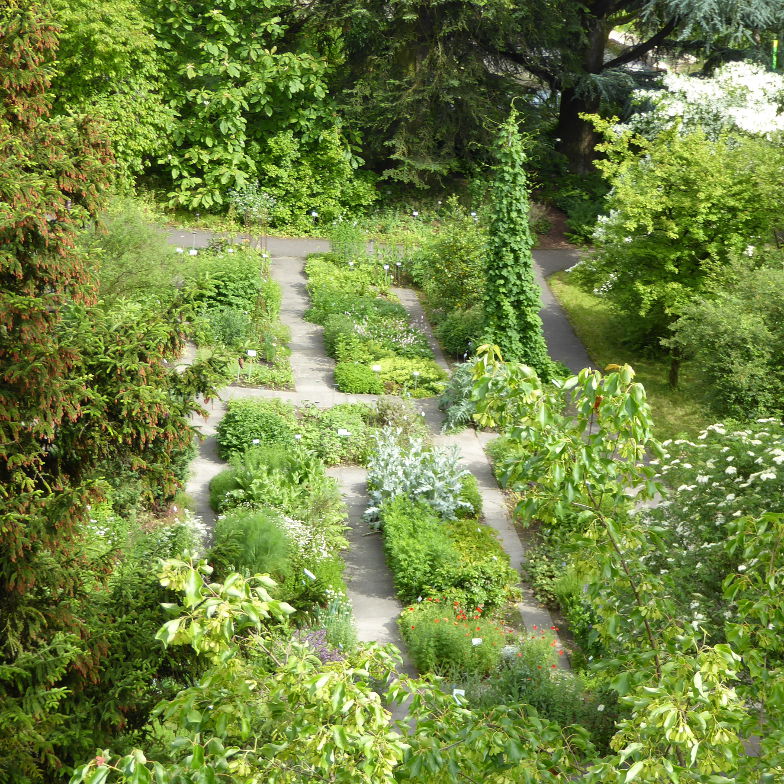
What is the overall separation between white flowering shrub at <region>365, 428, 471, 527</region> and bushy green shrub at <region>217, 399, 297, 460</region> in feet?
4.39

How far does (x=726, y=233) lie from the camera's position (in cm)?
1438

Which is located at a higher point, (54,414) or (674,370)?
(54,414)

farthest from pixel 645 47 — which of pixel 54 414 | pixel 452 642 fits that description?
pixel 54 414

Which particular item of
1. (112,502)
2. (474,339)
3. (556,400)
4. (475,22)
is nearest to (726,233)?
(474,339)

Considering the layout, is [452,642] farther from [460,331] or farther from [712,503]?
[460,331]

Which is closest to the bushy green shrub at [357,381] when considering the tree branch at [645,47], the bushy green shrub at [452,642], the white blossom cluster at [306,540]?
the white blossom cluster at [306,540]

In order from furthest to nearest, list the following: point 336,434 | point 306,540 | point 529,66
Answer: point 529,66
point 336,434
point 306,540

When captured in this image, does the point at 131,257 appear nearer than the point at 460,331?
Yes

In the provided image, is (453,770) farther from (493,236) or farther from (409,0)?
(409,0)

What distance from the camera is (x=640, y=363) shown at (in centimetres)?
1633

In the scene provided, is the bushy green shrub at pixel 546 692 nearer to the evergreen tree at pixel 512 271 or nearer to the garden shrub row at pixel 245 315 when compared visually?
the evergreen tree at pixel 512 271

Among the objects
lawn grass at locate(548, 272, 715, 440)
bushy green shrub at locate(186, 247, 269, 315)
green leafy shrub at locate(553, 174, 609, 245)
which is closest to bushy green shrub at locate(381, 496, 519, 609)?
lawn grass at locate(548, 272, 715, 440)

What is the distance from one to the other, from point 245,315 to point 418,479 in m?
4.78

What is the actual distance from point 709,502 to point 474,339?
23.2 ft
